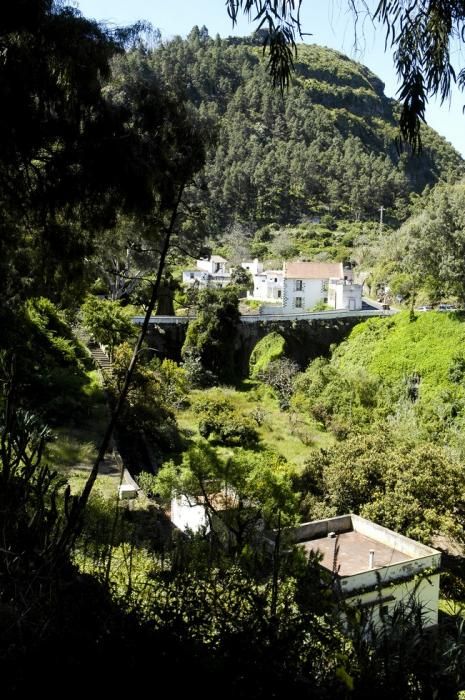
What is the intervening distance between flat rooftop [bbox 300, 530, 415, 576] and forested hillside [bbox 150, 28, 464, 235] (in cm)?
3836

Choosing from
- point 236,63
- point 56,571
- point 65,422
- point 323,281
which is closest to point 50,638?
point 56,571

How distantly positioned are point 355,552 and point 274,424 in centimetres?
880

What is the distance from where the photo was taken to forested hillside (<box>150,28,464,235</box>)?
63.3 meters

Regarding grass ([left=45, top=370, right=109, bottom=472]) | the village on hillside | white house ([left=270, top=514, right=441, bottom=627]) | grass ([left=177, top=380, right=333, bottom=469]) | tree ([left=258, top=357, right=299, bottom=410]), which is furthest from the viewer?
the village on hillside

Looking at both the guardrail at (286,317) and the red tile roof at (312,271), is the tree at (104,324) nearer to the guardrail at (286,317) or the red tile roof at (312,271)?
the guardrail at (286,317)

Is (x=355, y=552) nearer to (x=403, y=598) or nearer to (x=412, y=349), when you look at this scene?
(x=403, y=598)

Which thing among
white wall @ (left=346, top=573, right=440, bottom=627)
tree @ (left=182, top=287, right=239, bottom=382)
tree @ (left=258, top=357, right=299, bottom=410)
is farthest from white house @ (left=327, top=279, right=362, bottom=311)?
white wall @ (left=346, top=573, right=440, bottom=627)

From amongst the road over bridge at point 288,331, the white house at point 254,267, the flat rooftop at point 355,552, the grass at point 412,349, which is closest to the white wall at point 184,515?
the flat rooftop at point 355,552

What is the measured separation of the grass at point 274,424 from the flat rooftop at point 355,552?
166 inches

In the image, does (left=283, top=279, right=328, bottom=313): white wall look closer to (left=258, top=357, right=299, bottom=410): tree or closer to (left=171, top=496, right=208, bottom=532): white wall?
(left=258, top=357, right=299, bottom=410): tree

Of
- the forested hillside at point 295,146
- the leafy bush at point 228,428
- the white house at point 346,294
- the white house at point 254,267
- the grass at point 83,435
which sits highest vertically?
the forested hillside at point 295,146

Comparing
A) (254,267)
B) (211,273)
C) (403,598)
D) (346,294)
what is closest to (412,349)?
(346,294)

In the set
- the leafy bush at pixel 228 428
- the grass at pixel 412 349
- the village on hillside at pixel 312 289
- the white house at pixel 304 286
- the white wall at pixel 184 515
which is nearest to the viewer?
the white wall at pixel 184 515

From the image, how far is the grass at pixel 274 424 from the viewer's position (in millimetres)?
17953
